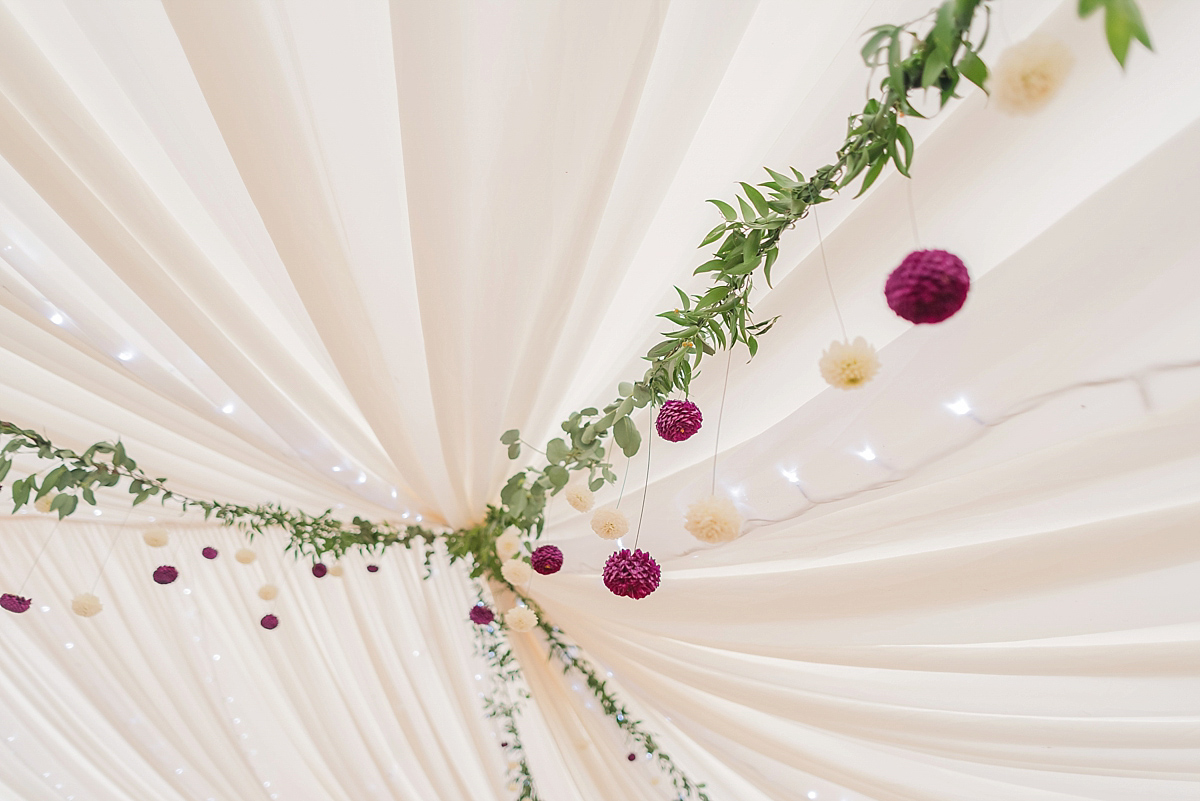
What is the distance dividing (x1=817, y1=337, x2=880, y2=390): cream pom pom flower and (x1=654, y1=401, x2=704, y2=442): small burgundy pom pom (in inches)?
9.8

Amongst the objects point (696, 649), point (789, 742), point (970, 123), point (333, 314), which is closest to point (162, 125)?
point (333, 314)

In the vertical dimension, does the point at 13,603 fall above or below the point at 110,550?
below

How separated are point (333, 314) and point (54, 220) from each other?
481 millimetres

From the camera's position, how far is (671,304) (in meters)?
1.13

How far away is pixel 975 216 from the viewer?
85cm

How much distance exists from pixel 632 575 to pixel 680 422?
23cm

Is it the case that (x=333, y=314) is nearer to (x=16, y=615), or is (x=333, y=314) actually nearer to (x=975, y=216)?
(x=975, y=216)

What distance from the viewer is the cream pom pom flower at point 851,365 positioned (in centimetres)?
65

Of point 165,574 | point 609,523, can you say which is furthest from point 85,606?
point 609,523

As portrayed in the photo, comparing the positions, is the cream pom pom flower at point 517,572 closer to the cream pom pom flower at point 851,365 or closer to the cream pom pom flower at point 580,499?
the cream pom pom flower at point 580,499

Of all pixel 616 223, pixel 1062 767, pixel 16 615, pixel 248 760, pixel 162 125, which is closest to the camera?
pixel 162 125

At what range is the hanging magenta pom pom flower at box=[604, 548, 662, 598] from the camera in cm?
93

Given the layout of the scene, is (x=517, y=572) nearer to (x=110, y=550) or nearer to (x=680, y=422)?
(x=680, y=422)

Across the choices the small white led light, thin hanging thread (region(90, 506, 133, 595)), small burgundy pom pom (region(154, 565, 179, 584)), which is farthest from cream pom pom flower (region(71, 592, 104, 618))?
the small white led light
